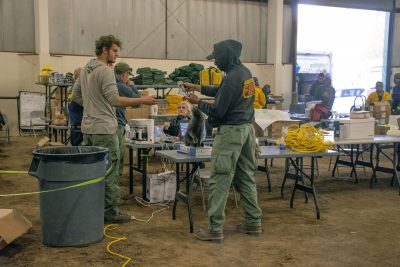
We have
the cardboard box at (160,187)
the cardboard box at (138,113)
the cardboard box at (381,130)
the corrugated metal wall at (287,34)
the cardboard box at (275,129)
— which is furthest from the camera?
the corrugated metal wall at (287,34)

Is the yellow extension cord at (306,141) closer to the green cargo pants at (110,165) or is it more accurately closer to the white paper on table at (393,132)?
the white paper on table at (393,132)

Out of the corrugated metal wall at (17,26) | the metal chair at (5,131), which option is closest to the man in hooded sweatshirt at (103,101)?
the metal chair at (5,131)

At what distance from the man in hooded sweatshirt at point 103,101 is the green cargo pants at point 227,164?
29.0 inches

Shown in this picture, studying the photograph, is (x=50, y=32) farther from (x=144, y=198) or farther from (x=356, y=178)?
(x=356, y=178)

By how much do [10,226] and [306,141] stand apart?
9.89 ft

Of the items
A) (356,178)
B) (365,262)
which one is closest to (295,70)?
(356,178)

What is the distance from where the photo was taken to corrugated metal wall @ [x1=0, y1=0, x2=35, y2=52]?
425 inches

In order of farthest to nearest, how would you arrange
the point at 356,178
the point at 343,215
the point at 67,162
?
the point at 356,178, the point at 343,215, the point at 67,162

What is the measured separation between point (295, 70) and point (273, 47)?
44.1 inches

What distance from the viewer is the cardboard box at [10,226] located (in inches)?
136

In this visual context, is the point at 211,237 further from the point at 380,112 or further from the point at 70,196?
the point at 380,112

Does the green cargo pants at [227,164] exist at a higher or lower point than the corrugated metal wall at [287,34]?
lower

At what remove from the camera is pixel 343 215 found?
15.6ft

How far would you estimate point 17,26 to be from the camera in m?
10.9
